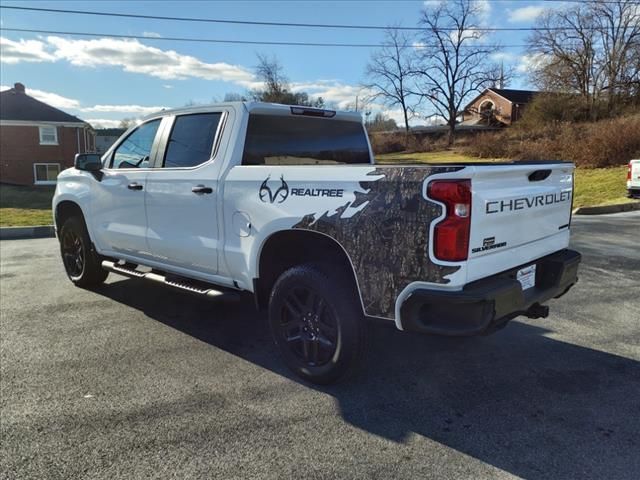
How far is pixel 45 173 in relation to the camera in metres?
30.5

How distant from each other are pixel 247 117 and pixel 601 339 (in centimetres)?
357

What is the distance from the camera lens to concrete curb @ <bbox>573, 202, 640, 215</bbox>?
13.9 metres

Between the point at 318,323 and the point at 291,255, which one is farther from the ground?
the point at 291,255

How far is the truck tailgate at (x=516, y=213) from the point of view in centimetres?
288

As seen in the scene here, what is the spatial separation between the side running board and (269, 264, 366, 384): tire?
0.51 metres

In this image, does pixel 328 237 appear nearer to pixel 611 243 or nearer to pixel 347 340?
pixel 347 340

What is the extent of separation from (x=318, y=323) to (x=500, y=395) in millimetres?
1311

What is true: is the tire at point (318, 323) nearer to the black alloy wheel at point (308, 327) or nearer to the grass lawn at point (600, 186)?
the black alloy wheel at point (308, 327)

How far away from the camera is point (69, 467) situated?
8.69 feet

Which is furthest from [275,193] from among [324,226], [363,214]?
[363,214]

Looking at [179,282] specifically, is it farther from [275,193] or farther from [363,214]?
[363,214]

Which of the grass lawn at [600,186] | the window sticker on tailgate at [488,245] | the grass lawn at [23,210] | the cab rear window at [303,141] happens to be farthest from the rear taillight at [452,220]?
the grass lawn at [600,186]

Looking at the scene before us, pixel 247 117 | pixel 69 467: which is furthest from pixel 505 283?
pixel 69 467

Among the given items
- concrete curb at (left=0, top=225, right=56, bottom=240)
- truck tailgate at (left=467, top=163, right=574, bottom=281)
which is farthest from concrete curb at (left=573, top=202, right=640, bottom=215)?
concrete curb at (left=0, top=225, right=56, bottom=240)
